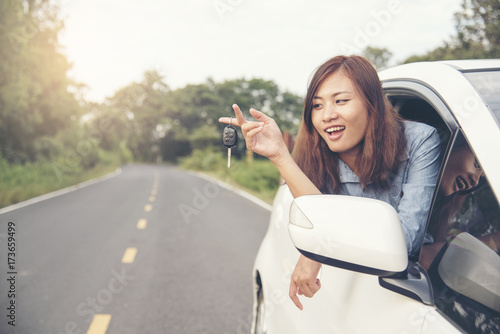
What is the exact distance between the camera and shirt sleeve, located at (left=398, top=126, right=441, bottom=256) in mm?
1404

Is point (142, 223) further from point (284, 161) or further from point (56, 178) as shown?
point (56, 178)

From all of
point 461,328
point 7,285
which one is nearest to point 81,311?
point 7,285

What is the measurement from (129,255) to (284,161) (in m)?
5.06

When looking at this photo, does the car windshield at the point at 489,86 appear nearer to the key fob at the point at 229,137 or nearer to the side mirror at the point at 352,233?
the side mirror at the point at 352,233

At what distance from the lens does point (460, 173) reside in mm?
1527

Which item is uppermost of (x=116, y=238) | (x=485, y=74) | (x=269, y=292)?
(x=485, y=74)

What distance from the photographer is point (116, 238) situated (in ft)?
23.9

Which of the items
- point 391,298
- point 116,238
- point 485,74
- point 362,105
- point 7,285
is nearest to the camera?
point 391,298

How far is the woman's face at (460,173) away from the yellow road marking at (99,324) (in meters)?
3.15

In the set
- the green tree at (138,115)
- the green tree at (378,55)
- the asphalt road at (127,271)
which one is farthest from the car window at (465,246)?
the green tree at (138,115)

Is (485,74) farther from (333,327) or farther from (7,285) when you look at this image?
(7,285)

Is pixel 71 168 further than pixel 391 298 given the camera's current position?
Yes

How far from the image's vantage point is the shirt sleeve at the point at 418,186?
1404 mm

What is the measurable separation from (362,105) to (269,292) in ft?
4.30
